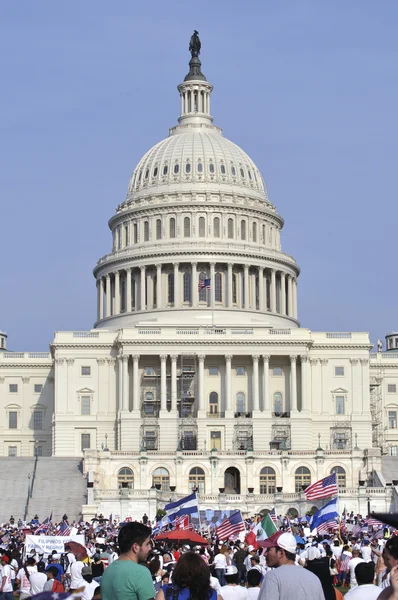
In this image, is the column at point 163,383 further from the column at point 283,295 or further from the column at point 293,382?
the column at point 283,295

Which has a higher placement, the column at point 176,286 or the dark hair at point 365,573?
the column at point 176,286

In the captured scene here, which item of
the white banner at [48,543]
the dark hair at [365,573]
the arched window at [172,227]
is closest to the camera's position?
the dark hair at [365,573]

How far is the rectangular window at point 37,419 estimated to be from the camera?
407ft

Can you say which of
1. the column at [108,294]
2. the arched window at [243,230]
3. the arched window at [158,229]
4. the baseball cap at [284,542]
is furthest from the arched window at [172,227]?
the baseball cap at [284,542]

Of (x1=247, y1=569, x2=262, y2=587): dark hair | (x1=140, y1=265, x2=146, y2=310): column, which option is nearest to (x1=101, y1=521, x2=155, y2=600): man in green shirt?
(x1=247, y1=569, x2=262, y2=587): dark hair

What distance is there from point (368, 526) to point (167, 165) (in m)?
81.0

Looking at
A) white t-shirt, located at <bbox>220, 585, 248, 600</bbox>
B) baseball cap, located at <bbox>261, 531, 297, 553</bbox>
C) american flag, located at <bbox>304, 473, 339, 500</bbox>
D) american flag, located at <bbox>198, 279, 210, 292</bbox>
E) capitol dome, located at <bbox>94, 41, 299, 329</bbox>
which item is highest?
capitol dome, located at <bbox>94, 41, 299, 329</bbox>

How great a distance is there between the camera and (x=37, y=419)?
12425cm

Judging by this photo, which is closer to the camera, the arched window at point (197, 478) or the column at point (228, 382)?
the arched window at point (197, 478)

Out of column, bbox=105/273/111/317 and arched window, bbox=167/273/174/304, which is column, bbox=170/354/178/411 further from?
column, bbox=105/273/111/317

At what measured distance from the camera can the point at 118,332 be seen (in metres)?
118

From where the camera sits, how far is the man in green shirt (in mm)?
14453

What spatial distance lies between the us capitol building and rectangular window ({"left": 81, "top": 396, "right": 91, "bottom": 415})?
125 mm

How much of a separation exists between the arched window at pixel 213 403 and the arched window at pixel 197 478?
17351 mm
